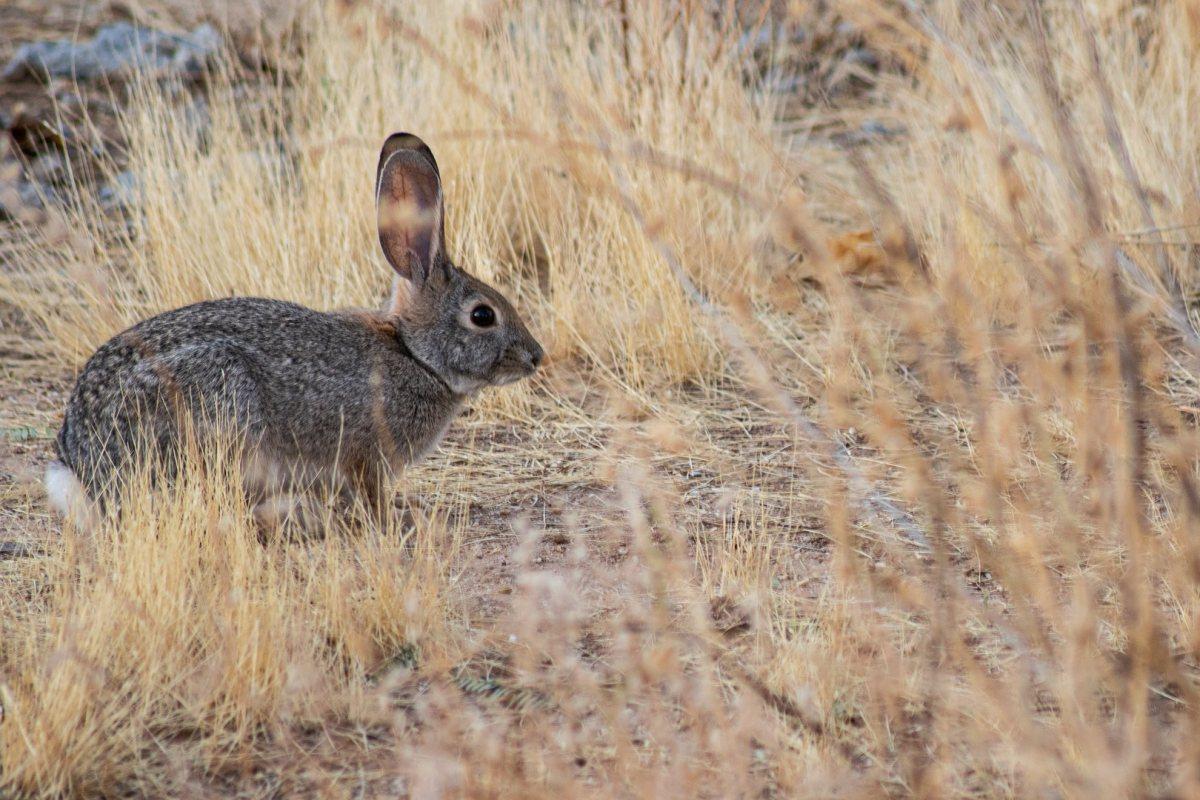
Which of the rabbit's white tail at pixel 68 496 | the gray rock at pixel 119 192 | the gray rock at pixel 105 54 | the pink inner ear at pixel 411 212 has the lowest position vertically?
the rabbit's white tail at pixel 68 496

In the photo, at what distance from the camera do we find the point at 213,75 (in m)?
8.66

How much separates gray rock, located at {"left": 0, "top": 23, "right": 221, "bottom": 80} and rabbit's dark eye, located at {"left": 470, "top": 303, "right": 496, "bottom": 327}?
4.47m

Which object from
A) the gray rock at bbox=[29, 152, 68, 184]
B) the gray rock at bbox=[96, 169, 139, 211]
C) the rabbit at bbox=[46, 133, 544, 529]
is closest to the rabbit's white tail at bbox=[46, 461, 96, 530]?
the rabbit at bbox=[46, 133, 544, 529]

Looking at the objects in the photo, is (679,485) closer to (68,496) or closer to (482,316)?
(482,316)

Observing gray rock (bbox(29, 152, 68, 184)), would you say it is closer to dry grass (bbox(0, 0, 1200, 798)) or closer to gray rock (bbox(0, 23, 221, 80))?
dry grass (bbox(0, 0, 1200, 798))

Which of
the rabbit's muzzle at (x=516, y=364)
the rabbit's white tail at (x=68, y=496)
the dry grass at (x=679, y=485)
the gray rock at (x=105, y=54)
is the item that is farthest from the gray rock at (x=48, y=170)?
the rabbit's muzzle at (x=516, y=364)

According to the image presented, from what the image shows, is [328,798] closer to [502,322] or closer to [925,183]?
[502,322]

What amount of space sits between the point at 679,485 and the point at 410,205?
127cm

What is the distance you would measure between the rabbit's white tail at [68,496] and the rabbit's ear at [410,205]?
1.23m

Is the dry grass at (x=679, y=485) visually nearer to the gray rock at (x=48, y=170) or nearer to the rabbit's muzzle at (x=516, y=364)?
the rabbit's muzzle at (x=516, y=364)

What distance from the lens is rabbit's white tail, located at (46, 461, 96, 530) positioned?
3959 millimetres


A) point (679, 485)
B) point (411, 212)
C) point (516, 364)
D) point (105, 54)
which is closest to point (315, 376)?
point (411, 212)

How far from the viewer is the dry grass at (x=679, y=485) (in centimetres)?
260

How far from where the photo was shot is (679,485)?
4.64 m
